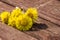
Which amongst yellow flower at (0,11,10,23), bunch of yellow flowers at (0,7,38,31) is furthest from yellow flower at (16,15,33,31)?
yellow flower at (0,11,10,23)

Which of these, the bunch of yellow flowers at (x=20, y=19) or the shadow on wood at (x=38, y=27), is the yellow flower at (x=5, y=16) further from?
the shadow on wood at (x=38, y=27)

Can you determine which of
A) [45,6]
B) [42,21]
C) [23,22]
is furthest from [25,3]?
[23,22]

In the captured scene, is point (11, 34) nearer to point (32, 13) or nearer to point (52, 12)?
point (32, 13)

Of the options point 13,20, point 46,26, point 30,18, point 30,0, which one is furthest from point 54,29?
point 30,0

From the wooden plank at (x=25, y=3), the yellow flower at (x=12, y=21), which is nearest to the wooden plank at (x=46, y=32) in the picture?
the yellow flower at (x=12, y=21)

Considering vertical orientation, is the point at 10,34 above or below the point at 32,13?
below

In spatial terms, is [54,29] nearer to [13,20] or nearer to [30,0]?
[13,20]
